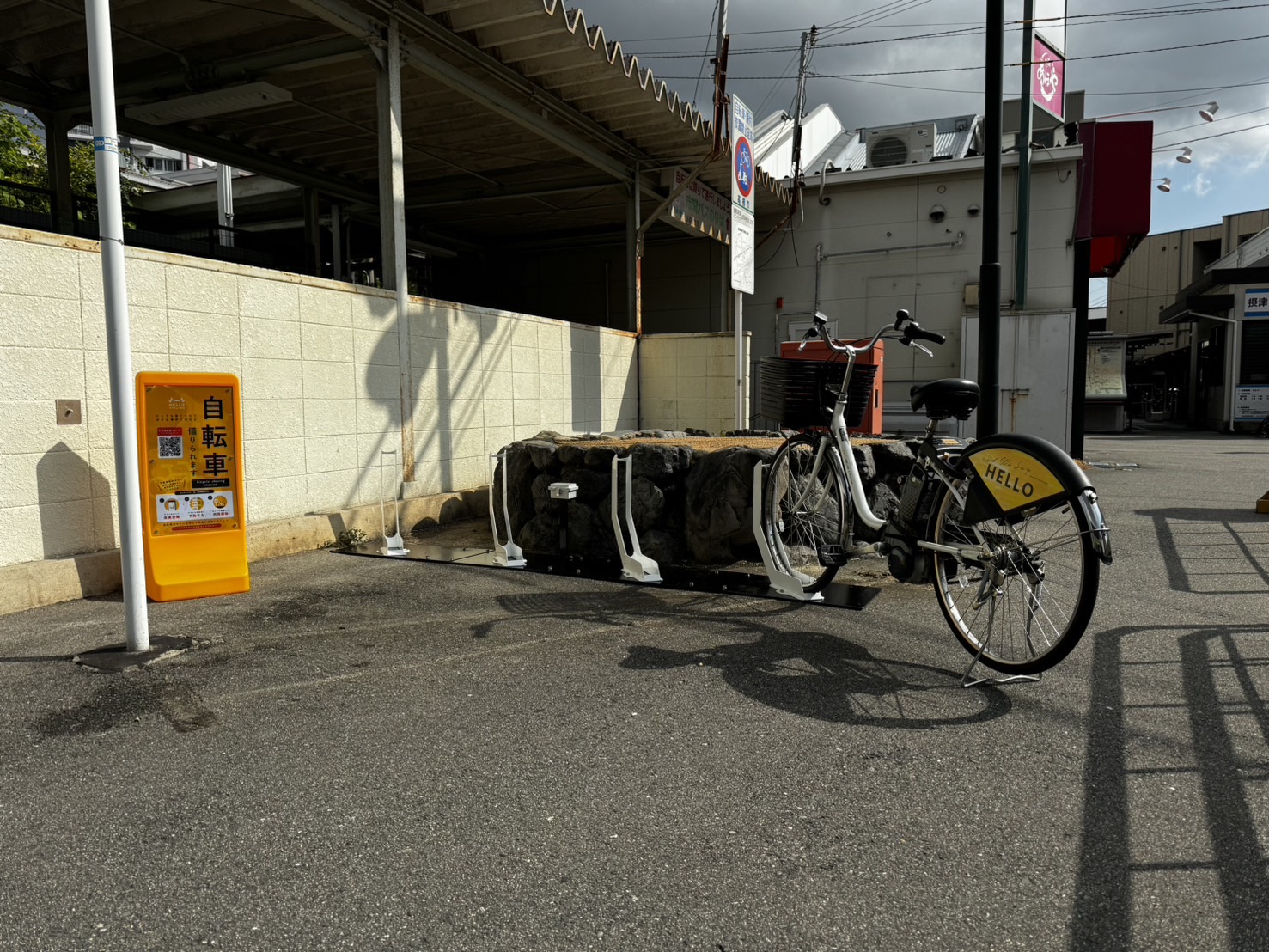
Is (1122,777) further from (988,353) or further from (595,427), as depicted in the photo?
(595,427)

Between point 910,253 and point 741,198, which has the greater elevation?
point 910,253

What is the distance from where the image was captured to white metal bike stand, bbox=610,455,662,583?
509 centimetres

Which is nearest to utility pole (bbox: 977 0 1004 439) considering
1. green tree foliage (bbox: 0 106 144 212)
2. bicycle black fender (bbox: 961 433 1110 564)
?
bicycle black fender (bbox: 961 433 1110 564)

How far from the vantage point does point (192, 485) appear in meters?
4.89

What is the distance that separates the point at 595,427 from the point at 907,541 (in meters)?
6.81

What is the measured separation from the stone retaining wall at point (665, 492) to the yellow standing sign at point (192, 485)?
6.42ft

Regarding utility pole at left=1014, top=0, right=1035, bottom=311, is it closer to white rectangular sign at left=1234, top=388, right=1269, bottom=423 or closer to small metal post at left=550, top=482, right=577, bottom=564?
small metal post at left=550, top=482, right=577, bottom=564

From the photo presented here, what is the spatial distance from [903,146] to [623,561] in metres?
13.4

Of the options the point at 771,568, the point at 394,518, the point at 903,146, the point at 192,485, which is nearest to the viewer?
the point at 771,568

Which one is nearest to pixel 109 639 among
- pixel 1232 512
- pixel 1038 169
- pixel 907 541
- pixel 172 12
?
pixel 907 541

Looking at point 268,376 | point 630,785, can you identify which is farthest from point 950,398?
point 268,376

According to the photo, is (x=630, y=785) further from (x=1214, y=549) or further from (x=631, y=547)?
(x=1214, y=549)

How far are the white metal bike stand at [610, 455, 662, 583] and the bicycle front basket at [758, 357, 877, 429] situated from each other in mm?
1177

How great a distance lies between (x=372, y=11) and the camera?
693cm
